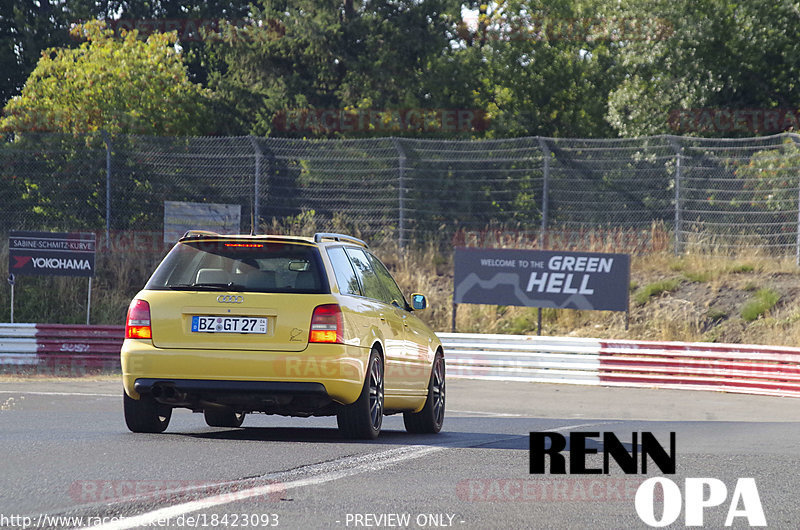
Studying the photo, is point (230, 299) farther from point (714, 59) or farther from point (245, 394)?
point (714, 59)

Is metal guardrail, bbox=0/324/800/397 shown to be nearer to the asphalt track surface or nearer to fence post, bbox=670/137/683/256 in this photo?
fence post, bbox=670/137/683/256

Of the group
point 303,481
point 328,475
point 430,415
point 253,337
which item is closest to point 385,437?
point 430,415

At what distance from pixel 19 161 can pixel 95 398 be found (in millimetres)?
13668

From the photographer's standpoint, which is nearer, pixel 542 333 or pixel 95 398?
pixel 95 398

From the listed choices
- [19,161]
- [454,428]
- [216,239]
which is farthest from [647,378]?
[19,161]

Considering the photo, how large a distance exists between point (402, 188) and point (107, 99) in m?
11.9

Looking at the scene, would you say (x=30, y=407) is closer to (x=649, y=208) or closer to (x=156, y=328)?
(x=156, y=328)

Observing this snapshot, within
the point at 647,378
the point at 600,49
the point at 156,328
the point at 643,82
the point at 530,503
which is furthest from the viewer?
the point at 600,49

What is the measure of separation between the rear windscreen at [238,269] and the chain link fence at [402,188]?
1602cm

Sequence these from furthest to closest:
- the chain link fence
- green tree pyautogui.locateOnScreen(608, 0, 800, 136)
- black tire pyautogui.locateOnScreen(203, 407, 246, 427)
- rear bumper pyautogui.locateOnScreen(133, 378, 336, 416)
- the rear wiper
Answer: green tree pyautogui.locateOnScreen(608, 0, 800, 136), the chain link fence, black tire pyautogui.locateOnScreen(203, 407, 246, 427), the rear wiper, rear bumper pyautogui.locateOnScreen(133, 378, 336, 416)

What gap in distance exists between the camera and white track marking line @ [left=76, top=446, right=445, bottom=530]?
5961 mm

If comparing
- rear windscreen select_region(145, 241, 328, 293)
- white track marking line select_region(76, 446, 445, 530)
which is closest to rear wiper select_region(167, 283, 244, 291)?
rear windscreen select_region(145, 241, 328, 293)

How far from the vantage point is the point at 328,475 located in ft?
25.2

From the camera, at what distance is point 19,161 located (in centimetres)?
2786
